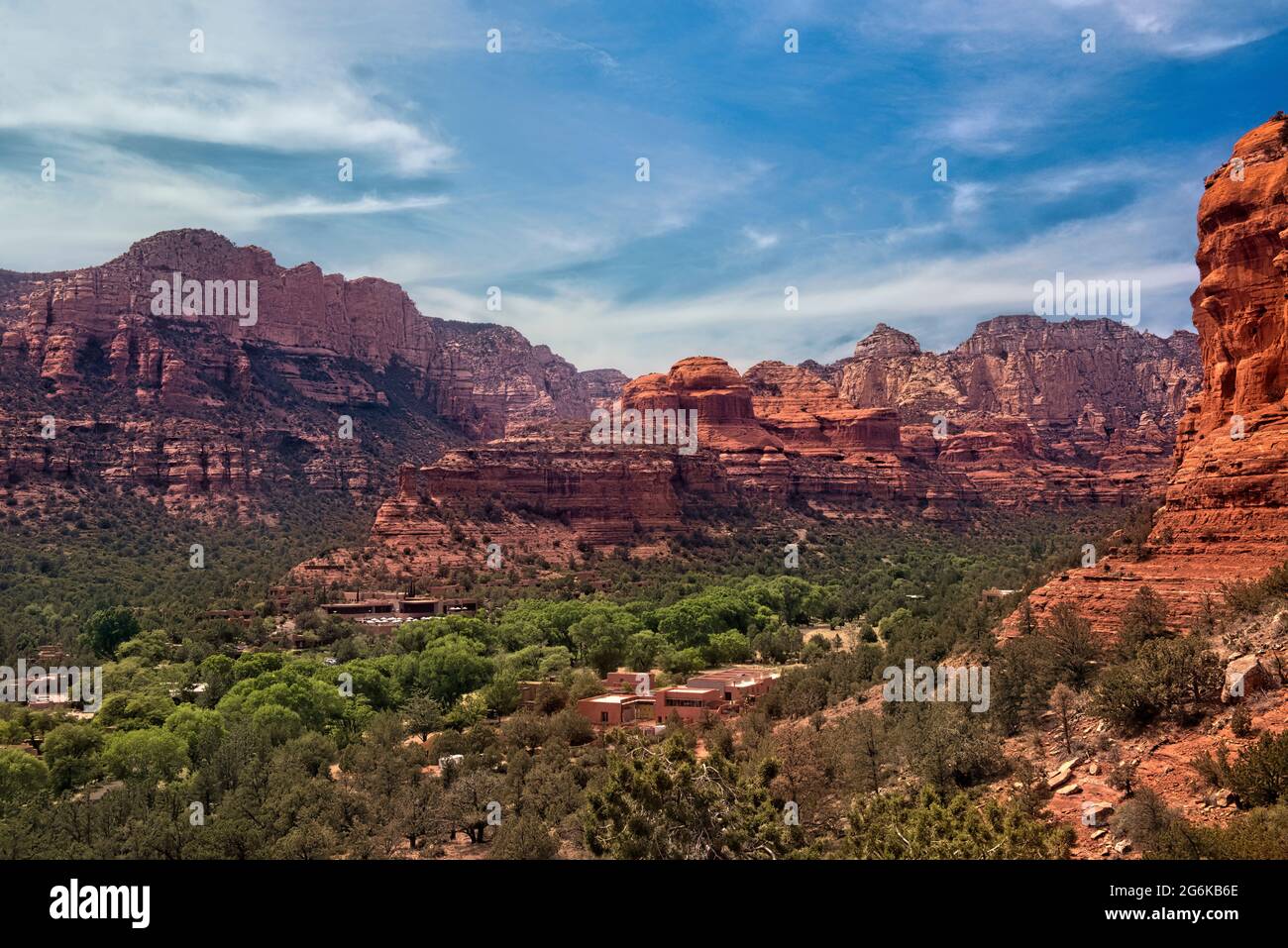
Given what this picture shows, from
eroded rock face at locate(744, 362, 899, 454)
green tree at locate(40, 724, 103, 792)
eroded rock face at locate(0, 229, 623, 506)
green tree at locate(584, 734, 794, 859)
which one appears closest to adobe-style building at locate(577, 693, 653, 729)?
green tree at locate(40, 724, 103, 792)

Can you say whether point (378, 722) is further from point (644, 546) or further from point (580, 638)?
point (644, 546)

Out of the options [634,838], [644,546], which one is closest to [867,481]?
[644,546]

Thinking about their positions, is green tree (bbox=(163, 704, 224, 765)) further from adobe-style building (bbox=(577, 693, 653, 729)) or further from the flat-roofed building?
the flat-roofed building

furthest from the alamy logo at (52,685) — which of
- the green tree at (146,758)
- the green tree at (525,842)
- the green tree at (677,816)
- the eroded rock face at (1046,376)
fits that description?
the eroded rock face at (1046,376)

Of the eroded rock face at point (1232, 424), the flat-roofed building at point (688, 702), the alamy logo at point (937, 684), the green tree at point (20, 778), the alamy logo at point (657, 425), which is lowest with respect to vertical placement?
the green tree at point (20, 778)

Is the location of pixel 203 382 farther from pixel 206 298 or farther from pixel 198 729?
pixel 198 729

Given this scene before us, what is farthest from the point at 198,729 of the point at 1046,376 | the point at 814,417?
the point at 1046,376
